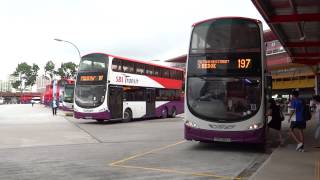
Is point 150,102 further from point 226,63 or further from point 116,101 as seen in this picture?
point 226,63

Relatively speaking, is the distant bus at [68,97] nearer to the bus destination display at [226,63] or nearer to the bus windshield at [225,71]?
the bus windshield at [225,71]

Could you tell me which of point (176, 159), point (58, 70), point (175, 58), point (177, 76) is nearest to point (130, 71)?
point (177, 76)

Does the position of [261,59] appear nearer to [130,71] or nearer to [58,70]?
[130,71]

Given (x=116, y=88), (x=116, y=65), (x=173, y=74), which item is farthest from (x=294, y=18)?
(x=173, y=74)

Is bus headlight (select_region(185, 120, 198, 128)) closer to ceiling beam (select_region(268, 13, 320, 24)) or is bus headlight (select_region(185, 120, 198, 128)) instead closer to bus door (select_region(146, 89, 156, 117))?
ceiling beam (select_region(268, 13, 320, 24))

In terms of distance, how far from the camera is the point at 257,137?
13.6 metres

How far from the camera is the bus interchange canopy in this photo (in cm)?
1720

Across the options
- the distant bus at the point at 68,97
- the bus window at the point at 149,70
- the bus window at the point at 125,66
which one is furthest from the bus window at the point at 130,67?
the distant bus at the point at 68,97

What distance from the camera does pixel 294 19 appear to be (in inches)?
719

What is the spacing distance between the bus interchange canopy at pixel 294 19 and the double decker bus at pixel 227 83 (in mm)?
1497

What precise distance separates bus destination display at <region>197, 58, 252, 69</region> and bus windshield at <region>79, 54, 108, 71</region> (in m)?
12.9

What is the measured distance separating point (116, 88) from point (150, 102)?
5.07 m

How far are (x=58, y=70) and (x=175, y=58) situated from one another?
53.8 m

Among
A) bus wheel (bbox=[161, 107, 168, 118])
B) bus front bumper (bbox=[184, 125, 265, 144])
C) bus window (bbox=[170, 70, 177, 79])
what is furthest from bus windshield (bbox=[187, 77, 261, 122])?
bus window (bbox=[170, 70, 177, 79])
